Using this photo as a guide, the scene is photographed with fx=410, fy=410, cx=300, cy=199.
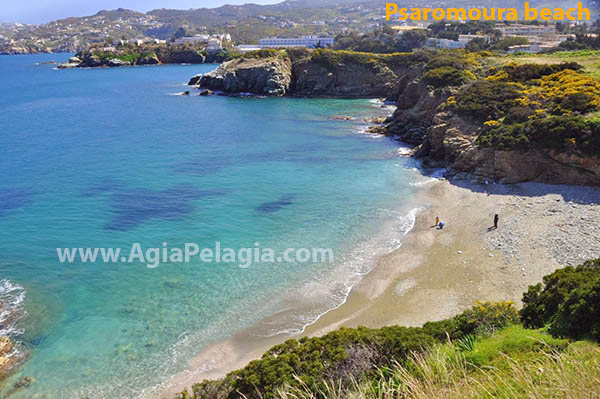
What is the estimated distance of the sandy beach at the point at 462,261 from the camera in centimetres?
1630

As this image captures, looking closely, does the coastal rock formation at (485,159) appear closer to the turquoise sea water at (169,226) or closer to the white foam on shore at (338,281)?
the turquoise sea water at (169,226)

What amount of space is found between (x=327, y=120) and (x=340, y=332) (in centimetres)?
4672

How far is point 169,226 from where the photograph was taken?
2509 cm

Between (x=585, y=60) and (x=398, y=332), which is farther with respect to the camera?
(x=585, y=60)

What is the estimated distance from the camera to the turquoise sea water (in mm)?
16094

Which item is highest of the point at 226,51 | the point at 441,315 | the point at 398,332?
the point at 226,51

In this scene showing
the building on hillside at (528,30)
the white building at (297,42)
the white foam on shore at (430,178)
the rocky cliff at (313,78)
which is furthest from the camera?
the white building at (297,42)

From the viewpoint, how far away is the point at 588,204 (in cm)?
2433

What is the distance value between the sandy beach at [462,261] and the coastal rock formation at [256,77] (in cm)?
5726

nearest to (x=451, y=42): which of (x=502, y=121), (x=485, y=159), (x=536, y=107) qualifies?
(x=536, y=107)

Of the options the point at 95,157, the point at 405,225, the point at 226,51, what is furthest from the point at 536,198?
the point at 226,51

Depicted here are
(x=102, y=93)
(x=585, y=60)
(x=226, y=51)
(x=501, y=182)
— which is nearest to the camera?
(x=501, y=182)

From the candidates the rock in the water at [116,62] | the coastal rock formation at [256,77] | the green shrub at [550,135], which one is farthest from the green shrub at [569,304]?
the rock in the water at [116,62]

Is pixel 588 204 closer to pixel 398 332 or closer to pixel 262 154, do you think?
pixel 398 332
